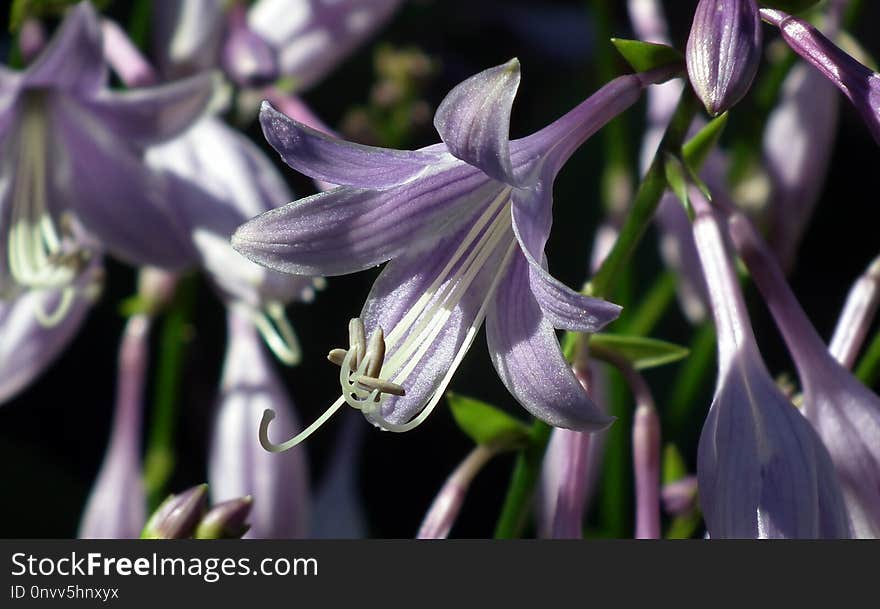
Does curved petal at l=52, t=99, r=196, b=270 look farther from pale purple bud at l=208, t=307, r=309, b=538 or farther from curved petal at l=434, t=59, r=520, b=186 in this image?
curved petal at l=434, t=59, r=520, b=186

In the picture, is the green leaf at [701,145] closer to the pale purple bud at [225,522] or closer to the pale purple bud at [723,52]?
the pale purple bud at [723,52]

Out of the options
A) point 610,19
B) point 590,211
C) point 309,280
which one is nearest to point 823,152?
point 610,19

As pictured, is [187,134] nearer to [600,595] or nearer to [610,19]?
[610,19]

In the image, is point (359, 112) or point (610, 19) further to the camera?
point (359, 112)

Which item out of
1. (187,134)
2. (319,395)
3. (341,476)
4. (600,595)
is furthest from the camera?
(319,395)

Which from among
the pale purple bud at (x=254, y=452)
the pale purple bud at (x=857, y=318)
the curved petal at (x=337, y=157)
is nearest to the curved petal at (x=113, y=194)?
the pale purple bud at (x=254, y=452)
